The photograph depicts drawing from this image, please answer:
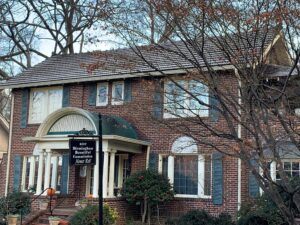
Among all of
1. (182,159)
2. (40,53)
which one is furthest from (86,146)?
(40,53)

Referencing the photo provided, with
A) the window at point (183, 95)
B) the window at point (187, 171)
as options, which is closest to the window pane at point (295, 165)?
the window at point (187, 171)

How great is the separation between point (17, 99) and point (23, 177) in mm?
3380

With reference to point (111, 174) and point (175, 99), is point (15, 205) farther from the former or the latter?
point (175, 99)

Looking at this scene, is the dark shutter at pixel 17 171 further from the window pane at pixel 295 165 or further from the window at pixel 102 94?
the window pane at pixel 295 165

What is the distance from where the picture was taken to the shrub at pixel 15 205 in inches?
632

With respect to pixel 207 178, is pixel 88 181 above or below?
below

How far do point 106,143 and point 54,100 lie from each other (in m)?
4.70

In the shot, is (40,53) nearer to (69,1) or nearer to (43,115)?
(69,1)

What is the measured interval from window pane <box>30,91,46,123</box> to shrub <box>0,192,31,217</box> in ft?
13.1

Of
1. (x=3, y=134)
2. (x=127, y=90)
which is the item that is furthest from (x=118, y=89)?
(x=3, y=134)

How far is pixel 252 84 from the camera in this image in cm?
724

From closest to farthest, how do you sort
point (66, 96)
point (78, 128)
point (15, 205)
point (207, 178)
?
point (207, 178) → point (15, 205) → point (78, 128) → point (66, 96)

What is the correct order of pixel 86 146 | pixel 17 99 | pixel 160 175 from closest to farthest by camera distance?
pixel 86 146 < pixel 160 175 < pixel 17 99

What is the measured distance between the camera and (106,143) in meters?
15.8
